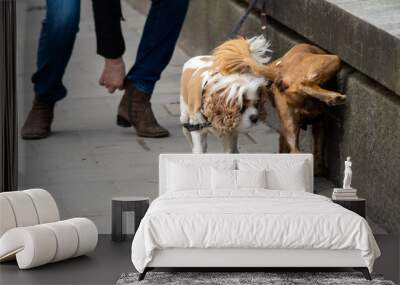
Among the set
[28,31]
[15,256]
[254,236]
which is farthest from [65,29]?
[254,236]

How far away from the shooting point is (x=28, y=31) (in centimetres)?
552

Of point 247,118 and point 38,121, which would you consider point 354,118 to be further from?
point 38,121

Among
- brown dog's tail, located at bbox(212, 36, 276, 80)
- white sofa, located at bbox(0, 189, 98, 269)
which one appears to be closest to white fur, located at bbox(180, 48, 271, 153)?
brown dog's tail, located at bbox(212, 36, 276, 80)

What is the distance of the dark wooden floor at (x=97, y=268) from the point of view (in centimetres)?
450

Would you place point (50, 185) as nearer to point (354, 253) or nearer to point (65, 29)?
point (65, 29)

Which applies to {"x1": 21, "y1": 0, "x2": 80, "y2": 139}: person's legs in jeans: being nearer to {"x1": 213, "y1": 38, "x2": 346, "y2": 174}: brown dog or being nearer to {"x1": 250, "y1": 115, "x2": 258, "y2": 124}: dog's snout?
{"x1": 213, "y1": 38, "x2": 346, "y2": 174}: brown dog

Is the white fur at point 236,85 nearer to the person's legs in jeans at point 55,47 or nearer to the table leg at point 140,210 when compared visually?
the table leg at point 140,210

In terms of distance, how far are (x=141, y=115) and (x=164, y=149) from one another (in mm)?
195

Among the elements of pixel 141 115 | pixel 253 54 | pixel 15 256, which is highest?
pixel 253 54

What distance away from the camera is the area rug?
4.39 metres

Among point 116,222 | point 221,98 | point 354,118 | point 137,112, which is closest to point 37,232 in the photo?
point 116,222

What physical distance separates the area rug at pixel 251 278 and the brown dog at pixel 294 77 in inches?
36.6

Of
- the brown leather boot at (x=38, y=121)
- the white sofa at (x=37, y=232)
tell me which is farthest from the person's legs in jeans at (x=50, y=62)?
the white sofa at (x=37, y=232)

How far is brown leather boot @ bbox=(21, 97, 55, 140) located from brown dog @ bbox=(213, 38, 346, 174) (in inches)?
32.6
